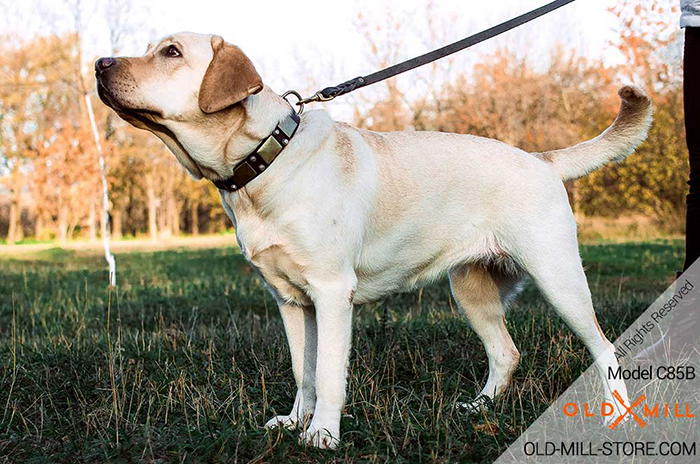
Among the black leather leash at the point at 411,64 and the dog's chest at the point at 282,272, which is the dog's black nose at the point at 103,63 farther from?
the dog's chest at the point at 282,272

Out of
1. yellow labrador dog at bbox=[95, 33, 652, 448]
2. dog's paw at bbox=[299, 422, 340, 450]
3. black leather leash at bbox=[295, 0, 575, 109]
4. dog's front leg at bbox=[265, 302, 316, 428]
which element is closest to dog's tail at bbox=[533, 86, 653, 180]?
yellow labrador dog at bbox=[95, 33, 652, 448]

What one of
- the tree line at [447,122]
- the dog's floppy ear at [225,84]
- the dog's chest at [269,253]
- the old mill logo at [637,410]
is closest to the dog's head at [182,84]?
the dog's floppy ear at [225,84]

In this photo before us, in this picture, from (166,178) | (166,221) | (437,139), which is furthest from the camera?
(166,221)

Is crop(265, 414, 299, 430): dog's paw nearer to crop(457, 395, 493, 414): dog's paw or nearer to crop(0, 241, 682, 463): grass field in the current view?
crop(0, 241, 682, 463): grass field

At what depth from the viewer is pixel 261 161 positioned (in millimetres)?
3031

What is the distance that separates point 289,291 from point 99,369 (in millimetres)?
1521

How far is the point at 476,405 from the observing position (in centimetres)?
337

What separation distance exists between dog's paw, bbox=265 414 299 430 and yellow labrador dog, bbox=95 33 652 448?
12 millimetres

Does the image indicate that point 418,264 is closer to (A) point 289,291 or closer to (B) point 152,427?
(A) point 289,291

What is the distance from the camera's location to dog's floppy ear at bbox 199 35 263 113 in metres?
2.91

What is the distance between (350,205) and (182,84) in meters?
0.94

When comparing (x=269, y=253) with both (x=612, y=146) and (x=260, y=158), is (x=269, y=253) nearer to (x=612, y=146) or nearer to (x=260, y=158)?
(x=260, y=158)

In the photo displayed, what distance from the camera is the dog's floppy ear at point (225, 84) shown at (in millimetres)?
2912

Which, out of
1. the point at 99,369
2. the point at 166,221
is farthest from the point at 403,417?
the point at 166,221
